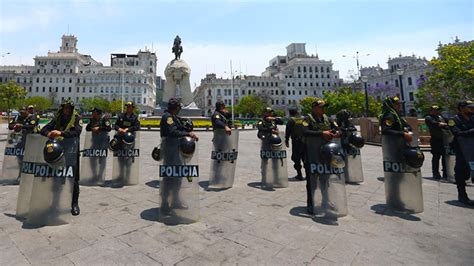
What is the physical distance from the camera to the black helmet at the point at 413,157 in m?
4.17

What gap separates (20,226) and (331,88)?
9997 cm

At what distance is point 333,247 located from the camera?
3.06m

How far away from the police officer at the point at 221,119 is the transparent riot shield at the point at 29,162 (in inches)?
137

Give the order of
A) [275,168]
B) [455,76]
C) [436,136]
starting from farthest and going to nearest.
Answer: [455,76] → [436,136] → [275,168]

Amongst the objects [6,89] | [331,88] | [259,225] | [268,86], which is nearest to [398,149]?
[259,225]

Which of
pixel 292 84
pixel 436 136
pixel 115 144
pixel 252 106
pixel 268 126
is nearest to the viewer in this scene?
pixel 115 144

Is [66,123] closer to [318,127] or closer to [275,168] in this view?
[318,127]

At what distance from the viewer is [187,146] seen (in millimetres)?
3848

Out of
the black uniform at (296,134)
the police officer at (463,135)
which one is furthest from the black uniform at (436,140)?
the black uniform at (296,134)

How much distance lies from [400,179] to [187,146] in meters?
4.10

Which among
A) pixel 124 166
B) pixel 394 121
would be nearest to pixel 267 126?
pixel 394 121

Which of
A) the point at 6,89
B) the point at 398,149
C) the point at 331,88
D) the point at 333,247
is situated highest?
the point at 331,88

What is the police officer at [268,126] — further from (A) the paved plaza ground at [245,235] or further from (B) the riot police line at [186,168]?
(B) the riot police line at [186,168]

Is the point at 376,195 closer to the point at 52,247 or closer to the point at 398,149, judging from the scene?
the point at 398,149
